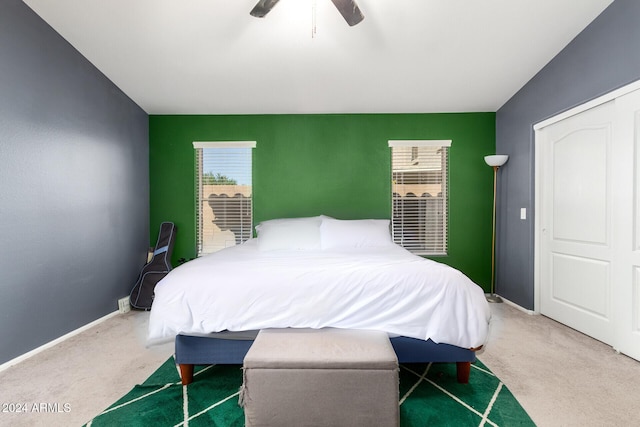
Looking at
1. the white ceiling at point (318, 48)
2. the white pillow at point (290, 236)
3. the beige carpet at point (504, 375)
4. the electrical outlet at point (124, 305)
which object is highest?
the white ceiling at point (318, 48)

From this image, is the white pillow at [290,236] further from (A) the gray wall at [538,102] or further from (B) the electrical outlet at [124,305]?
(A) the gray wall at [538,102]

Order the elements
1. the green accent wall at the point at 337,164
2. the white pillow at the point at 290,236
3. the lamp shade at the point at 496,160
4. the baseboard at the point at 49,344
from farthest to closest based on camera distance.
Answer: the green accent wall at the point at 337,164, the lamp shade at the point at 496,160, the white pillow at the point at 290,236, the baseboard at the point at 49,344

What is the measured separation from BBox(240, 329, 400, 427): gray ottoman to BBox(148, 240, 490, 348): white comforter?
0.40 meters

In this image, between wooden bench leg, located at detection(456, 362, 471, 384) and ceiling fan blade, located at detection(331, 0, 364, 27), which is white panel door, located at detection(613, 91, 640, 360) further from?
ceiling fan blade, located at detection(331, 0, 364, 27)

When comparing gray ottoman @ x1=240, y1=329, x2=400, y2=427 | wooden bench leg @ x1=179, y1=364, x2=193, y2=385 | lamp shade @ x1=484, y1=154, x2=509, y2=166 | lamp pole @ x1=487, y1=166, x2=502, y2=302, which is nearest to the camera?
gray ottoman @ x1=240, y1=329, x2=400, y2=427

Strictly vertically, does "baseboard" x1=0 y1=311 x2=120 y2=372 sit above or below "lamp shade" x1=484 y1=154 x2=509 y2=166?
below

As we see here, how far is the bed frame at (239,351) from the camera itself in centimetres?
179

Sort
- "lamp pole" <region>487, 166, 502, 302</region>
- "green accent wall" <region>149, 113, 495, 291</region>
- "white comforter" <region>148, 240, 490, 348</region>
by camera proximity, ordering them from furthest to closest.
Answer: "green accent wall" <region>149, 113, 495, 291</region> → "lamp pole" <region>487, 166, 502, 302</region> → "white comforter" <region>148, 240, 490, 348</region>

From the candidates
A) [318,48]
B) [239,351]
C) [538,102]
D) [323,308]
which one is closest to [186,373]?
[239,351]

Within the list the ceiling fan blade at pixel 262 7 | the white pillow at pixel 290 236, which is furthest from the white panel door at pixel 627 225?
the ceiling fan blade at pixel 262 7

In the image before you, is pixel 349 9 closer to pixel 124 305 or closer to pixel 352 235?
pixel 352 235

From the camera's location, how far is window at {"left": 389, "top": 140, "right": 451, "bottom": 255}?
3953 mm

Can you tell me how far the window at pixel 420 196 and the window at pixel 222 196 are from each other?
193 centimetres

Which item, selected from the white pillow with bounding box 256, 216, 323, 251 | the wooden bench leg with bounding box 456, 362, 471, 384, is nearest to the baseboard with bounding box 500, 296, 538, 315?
the wooden bench leg with bounding box 456, 362, 471, 384
